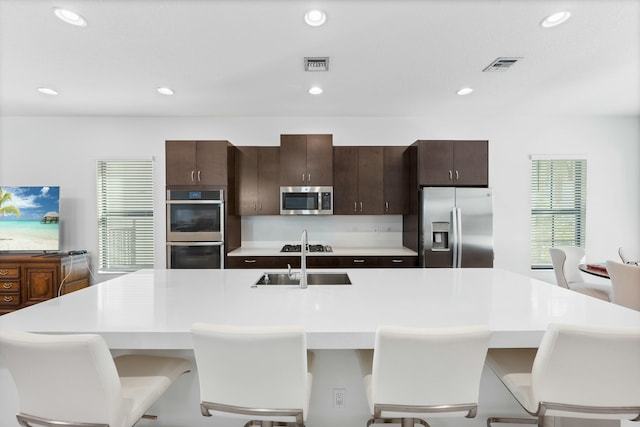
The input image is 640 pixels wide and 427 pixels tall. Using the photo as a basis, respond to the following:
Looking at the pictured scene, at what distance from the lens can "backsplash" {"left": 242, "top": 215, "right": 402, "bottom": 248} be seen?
4.46m

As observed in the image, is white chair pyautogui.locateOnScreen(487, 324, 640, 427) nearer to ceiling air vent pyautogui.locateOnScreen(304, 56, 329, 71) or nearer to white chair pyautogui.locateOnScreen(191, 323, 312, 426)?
white chair pyautogui.locateOnScreen(191, 323, 312, 426)

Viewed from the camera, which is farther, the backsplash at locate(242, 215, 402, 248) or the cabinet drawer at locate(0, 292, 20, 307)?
the backsplash at locate(242, 215, 402, 248)

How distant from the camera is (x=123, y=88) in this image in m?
3.33

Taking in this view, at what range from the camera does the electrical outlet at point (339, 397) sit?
5.32ft

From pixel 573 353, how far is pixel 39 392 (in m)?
1.89

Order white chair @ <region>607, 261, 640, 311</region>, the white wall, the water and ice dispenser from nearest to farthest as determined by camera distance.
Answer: white chair @ <region>607, 261, 640, 311</region> < the water and ice dispenser < the white wall

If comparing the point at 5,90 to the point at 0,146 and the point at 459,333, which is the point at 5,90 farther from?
the point at 459,333

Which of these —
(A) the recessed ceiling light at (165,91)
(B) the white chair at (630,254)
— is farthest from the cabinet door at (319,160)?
(B) the white chair at (630,254)

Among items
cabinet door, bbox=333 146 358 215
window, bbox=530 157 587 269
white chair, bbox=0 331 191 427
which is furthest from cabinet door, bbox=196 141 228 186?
window, bbox=530 157 587 269

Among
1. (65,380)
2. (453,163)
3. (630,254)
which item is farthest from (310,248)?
(630,254)

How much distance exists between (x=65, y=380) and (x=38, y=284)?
3.64 m

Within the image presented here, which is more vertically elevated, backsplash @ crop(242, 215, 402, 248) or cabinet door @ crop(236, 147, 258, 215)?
cabinet door @ crop(236, 147, 258, 215)

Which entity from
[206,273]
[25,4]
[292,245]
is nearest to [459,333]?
[206,273]

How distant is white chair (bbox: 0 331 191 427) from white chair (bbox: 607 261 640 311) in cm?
355
